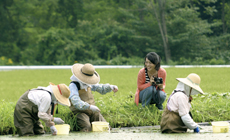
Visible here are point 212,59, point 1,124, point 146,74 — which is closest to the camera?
point 1,124

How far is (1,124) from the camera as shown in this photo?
245 inches

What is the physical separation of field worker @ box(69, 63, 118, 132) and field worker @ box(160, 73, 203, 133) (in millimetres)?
1171

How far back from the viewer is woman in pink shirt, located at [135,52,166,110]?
6.86 meters

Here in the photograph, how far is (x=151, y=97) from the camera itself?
7.12 metres

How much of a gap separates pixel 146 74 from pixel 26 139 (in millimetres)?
2717

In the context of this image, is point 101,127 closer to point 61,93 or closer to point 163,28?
point 61,93

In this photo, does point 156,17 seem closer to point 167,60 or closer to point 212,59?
point 167,60

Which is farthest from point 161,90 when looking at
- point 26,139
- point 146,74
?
point 26,139

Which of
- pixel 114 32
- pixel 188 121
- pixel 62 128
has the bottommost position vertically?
pixel 62 128

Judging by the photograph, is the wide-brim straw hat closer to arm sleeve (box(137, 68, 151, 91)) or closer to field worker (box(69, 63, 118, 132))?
field worker (box(69, 63, 118, 132))

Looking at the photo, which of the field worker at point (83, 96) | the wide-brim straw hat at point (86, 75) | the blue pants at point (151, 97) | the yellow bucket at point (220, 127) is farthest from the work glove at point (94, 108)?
the yellow bucket at point (220, 127)

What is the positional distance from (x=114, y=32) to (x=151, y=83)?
17.3 metres

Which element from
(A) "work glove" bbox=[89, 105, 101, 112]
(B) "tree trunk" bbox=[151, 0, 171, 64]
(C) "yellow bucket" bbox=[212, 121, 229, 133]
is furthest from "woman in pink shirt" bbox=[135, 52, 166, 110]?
(B) "tree trunk" bbox=[151, 0, 171, 64]

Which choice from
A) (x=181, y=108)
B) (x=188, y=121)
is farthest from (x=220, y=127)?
(x=181, y=108)
